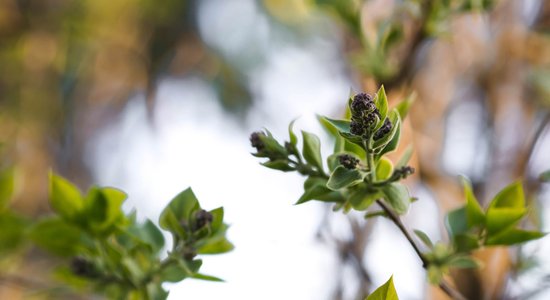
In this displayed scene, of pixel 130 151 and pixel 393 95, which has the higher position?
pixel 130 151

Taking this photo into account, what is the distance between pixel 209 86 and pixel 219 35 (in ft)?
0.50

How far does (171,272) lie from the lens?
1.39 feet

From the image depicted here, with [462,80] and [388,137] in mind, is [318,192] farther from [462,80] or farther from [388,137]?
[462,80]

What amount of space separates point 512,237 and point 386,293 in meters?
0.12

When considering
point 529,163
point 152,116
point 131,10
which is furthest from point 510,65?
point 131,10

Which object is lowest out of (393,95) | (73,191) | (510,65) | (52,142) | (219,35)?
(73,191)

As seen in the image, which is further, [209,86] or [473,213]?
[209,86]

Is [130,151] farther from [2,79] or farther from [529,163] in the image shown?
[529,163]

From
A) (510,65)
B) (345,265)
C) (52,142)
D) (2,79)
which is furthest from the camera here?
(52,142)

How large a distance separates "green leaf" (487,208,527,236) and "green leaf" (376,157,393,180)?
0.26ft

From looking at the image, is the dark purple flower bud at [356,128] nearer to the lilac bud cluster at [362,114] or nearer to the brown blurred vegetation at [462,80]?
the lilac bud cluster at [362,114]

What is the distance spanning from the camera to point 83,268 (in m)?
0.46

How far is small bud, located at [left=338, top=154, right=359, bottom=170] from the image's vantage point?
339 mm

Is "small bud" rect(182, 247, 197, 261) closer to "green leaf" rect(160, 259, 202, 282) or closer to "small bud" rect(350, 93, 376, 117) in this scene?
"green leaf" rect(160, 259, 202, 282)
